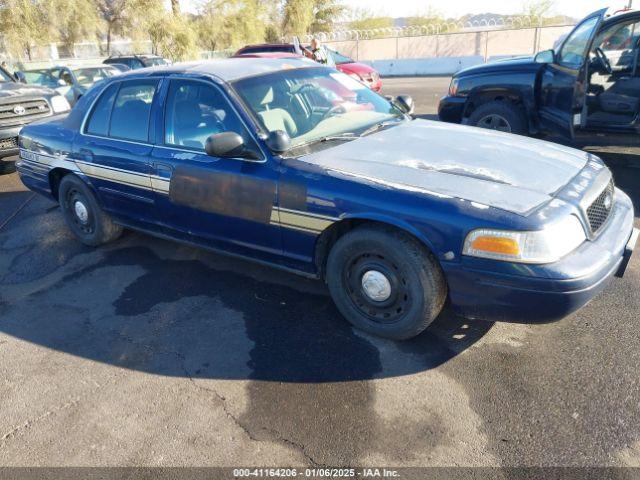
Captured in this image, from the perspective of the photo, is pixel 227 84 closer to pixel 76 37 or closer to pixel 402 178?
pixel 402 178

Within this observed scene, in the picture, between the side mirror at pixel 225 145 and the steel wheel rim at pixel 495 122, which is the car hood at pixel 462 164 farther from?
the steel wheel rim at pixel 495 122

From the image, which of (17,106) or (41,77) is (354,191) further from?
(41,77)

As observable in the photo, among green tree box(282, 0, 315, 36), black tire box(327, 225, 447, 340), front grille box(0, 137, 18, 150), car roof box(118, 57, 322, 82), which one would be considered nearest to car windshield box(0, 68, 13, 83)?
front grille box(0, 137, 18, 150)

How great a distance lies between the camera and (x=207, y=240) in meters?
3.79

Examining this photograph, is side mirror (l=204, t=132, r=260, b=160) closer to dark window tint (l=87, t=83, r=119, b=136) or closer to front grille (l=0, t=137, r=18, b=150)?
dark window tint (l=87, t=83, r=119, b=136)

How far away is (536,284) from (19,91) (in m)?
8.67

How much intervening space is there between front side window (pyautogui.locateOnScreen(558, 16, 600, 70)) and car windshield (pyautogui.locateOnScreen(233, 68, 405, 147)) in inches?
114

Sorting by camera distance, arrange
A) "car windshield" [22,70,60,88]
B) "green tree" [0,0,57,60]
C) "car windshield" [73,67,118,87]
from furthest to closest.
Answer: "green tree" [0,0,57,60] < "car windshield" [73,67,118,87] < "car windshield" [22,70,60,88]

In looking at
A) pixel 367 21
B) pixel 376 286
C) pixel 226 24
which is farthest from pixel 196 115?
pixel 367 21

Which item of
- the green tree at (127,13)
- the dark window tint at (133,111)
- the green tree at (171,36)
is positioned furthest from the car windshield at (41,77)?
the green tree at (127,13)

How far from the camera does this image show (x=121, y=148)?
4.11 meters

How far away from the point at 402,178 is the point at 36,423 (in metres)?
2.38

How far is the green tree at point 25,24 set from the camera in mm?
21809

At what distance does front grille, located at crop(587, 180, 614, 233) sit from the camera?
2.85 m
